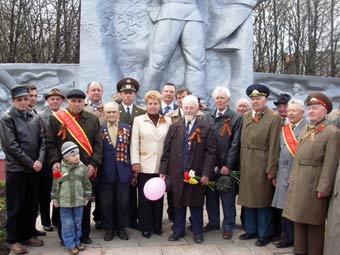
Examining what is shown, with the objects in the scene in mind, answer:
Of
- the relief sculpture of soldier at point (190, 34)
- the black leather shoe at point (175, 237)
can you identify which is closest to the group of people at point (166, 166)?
the black leather shoe at point (175, 237)

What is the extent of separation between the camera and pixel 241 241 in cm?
459

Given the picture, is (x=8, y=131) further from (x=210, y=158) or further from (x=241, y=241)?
(x=241, y=241)

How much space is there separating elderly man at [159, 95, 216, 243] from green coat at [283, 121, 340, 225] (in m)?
0.93

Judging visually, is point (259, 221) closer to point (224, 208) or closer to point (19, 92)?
point (224, 208)

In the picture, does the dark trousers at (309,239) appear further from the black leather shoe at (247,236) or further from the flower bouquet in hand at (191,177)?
the flower bouquet in hand at (191,177)

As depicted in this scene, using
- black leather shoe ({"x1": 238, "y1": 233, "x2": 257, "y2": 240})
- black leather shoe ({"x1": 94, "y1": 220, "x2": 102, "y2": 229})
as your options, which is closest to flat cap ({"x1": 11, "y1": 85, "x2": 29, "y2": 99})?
black leather shoe ({"x1": 94, "y1": 220, "x2": 102, "y2": 229})

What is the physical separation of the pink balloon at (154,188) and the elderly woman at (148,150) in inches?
11.7

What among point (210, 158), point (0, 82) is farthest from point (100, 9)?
point (210, 158)

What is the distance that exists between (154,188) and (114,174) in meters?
0.49

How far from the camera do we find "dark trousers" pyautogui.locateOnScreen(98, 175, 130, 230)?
4500 mm

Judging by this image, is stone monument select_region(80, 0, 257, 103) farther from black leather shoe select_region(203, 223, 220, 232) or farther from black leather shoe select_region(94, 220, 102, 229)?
black leather shoe select_region(203, 223, 220, 232)

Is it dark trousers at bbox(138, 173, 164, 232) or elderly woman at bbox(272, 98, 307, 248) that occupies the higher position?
elderly woman at bbox(272, 98, 307, 248)

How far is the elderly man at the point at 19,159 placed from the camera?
3990 mm

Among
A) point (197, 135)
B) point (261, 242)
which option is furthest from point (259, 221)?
point (197, 135)
